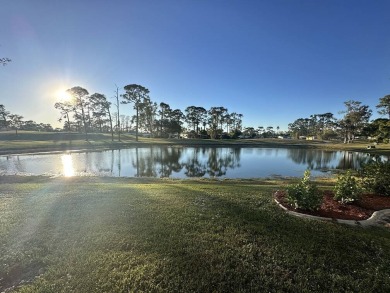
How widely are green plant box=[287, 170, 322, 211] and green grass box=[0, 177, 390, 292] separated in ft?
2.38

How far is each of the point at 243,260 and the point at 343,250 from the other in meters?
2.03

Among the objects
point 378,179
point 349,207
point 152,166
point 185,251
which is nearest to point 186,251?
point 185,251

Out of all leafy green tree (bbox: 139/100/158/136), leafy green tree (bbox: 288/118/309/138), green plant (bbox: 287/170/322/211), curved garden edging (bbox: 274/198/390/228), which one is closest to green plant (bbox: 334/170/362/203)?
curved garden edging (bbox: 274/198/390/228)

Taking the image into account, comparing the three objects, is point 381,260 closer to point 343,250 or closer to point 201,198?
point 343,250

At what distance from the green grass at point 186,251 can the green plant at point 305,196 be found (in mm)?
725

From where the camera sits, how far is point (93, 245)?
15.3 feet

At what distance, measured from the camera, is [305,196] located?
21.4 feet

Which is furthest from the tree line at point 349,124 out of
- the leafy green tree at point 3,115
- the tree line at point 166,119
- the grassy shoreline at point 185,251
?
the leafy green tree at point 3,115

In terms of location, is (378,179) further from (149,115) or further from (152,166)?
(149,115)

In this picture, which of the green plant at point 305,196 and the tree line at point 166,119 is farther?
the tree line at point 166,119

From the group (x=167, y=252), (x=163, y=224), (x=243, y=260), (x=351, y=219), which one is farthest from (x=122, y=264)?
(x=351, y=219)

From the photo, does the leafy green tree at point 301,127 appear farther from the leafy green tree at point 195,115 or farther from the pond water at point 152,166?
the pond water at point 152,166

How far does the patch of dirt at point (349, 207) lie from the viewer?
6301mm

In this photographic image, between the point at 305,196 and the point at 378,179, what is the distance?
4367 millimetres
